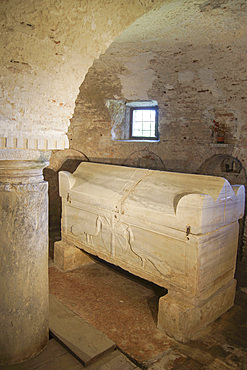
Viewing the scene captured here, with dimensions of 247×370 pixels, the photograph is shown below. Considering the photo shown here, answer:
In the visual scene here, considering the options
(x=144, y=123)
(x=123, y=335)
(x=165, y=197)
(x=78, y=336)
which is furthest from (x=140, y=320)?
(x=144, y=123)

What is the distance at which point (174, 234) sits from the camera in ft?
10.5

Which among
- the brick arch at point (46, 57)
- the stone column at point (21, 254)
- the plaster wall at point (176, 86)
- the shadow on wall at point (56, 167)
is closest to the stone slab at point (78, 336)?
the stone column at point (21, 254)

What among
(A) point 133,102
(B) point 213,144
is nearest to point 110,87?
(A) point 133,102

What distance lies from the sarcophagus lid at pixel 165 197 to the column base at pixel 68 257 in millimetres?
701

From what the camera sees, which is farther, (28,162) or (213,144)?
(213,144)

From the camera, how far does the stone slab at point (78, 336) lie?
2709mm

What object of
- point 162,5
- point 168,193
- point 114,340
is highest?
point 162,5

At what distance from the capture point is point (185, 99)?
19.5 ft

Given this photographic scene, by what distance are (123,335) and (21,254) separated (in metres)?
1.48

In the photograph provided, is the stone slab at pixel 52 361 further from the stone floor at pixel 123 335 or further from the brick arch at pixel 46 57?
the brick arch at pixel 46 57

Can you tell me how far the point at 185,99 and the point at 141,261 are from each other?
365 centimetres

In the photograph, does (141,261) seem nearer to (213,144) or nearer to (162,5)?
(162,5)

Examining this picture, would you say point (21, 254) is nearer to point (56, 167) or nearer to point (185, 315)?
point (185, 315)

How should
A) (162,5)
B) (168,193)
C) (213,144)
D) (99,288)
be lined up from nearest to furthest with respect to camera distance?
(162,5), (168,193), (99,288), (213,144)
